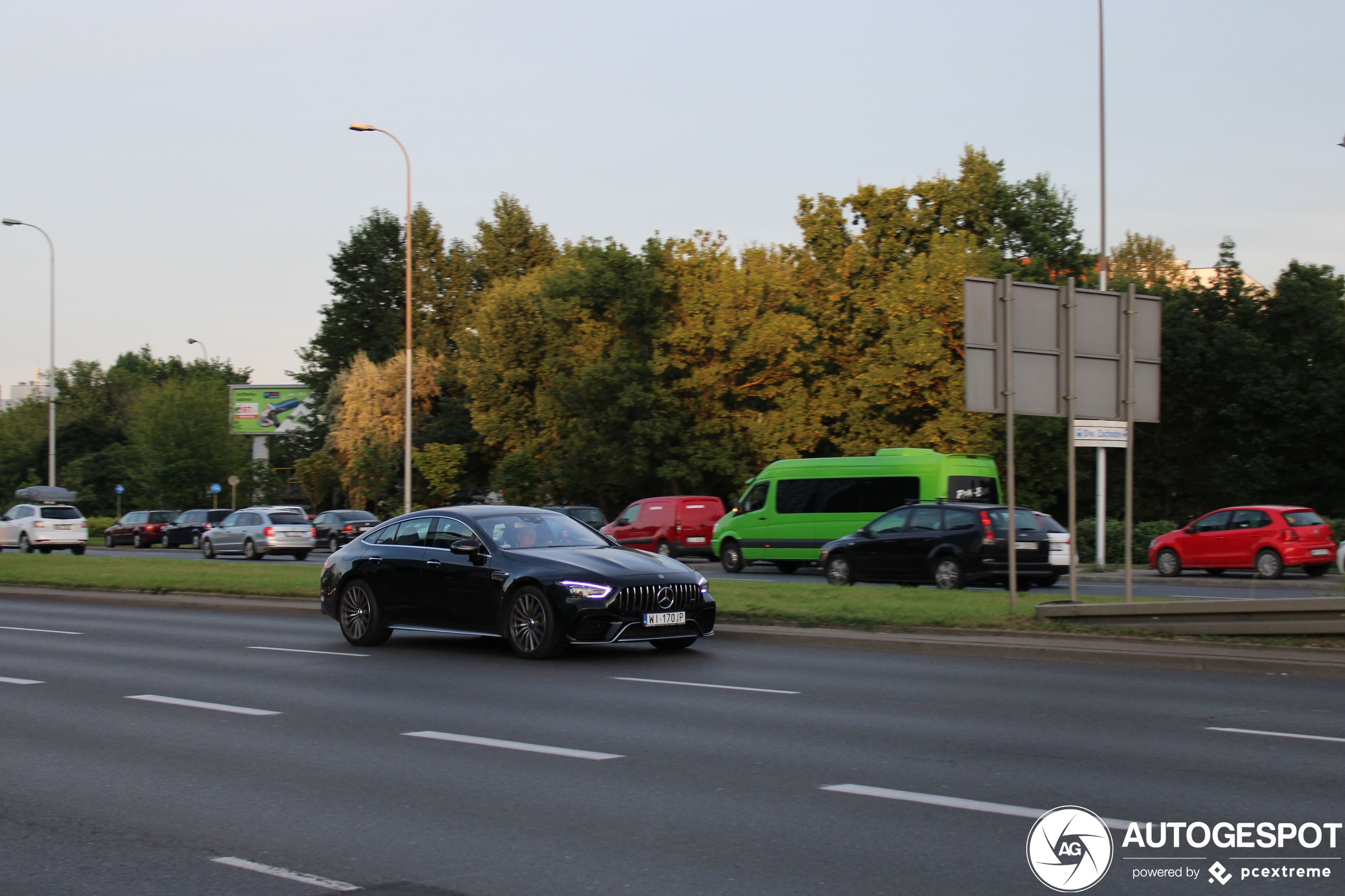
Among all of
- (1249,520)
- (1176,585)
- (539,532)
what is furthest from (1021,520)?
(539,532)

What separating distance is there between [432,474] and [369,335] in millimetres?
20942

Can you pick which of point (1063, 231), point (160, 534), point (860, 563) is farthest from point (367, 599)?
point (160, 534)

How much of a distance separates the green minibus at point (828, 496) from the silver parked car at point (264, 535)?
50.2 feet

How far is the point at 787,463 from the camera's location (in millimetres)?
31234

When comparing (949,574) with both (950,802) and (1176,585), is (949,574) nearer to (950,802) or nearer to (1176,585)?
(1176,585)

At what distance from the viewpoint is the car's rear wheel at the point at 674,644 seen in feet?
46.9

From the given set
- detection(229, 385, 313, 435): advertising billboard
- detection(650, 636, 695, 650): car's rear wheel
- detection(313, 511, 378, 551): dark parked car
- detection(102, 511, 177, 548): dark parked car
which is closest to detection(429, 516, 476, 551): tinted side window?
detection(650, 636, 695, 650): car's rear wheel

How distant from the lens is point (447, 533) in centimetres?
1441

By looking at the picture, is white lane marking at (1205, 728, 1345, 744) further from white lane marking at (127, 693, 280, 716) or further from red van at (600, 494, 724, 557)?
red van at (600, 494, 724, 557)

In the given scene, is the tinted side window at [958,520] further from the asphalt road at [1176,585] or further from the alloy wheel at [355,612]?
the alloy wheel at [355,612]

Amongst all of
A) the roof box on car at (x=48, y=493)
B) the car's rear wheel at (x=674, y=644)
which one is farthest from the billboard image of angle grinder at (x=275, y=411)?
the car's rear wheel at (x=674, y=644)

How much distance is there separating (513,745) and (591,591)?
181 inches

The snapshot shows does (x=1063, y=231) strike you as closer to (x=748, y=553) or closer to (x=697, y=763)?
(x=748, y=553)

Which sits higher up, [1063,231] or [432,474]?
[1063,231]
